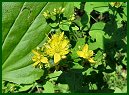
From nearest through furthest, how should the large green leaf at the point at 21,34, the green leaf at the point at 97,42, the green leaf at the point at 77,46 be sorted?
the large green leaf at the point at 21,34 → the green leaf at the point at 77,46 → the green leaf at the point at 97,42

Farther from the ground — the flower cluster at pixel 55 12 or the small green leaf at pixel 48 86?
the flower cluster at pixel 55 12

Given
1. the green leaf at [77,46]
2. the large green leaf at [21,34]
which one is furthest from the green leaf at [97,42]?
the large green leaf at [21,34]

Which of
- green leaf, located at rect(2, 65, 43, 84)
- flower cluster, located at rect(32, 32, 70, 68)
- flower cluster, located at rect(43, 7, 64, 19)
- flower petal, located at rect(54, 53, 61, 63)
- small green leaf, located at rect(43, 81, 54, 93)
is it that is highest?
flower cluster, located at rect(43, 7, 64, 19)

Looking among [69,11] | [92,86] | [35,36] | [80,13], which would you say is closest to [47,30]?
[35,36]

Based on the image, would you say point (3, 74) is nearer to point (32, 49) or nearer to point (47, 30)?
point (32, 49)

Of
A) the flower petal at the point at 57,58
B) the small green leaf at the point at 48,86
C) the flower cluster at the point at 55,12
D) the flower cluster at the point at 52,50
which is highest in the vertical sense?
the flower cluster at the point at 55,12

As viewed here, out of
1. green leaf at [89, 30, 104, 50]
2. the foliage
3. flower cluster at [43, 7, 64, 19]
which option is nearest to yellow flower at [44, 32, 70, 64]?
the foliage

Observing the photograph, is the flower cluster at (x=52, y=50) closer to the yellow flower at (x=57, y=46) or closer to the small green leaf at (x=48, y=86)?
the yellow flower at (x=57, y=46)

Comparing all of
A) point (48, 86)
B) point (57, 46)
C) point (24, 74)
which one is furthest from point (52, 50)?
point (48, 86)

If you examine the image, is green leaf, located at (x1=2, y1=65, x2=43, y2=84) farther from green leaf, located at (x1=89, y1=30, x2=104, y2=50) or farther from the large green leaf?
green leaf, located at (x1=89, y1=30, x2=104, y2=50)
